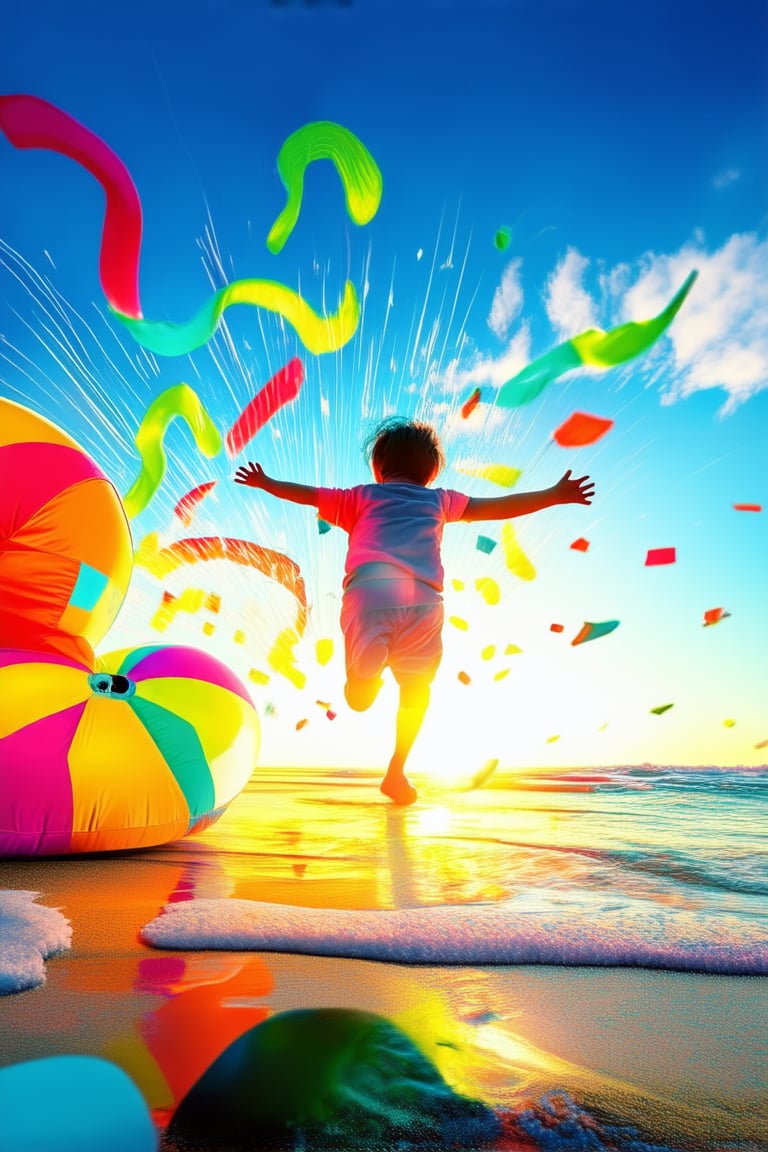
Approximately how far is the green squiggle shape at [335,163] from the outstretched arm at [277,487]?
110 centimetres

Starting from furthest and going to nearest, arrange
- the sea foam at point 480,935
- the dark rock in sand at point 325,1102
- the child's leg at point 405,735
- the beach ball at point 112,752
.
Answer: the child's leg at point 405,735
the beach ball at point 112,752
the sea foam at point 480,935
the dark rock in sand at point 325,1102

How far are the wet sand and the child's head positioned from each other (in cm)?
237

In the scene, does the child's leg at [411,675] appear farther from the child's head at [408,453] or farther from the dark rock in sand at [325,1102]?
the dark rock in sand at [325,1102]

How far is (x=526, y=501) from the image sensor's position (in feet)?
11.7

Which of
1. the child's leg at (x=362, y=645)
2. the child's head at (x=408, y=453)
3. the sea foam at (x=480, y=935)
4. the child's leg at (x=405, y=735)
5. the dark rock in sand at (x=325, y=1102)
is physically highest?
the child's head at (x=408, y=453)

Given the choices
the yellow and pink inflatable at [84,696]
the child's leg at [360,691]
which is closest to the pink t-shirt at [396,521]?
the child's leg at [360,691]

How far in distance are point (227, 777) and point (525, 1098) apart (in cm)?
226

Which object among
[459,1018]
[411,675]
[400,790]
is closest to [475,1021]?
[459,1018]

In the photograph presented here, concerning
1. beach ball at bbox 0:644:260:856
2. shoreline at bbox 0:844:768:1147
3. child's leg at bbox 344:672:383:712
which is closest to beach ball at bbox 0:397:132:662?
beach ball at bbox 0:644:260:856

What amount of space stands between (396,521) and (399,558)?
19cm

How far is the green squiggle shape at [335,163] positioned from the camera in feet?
11.9

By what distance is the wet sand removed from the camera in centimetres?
86

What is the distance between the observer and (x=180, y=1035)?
989 millimetres

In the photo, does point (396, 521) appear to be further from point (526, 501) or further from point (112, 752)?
point (112, 752)
